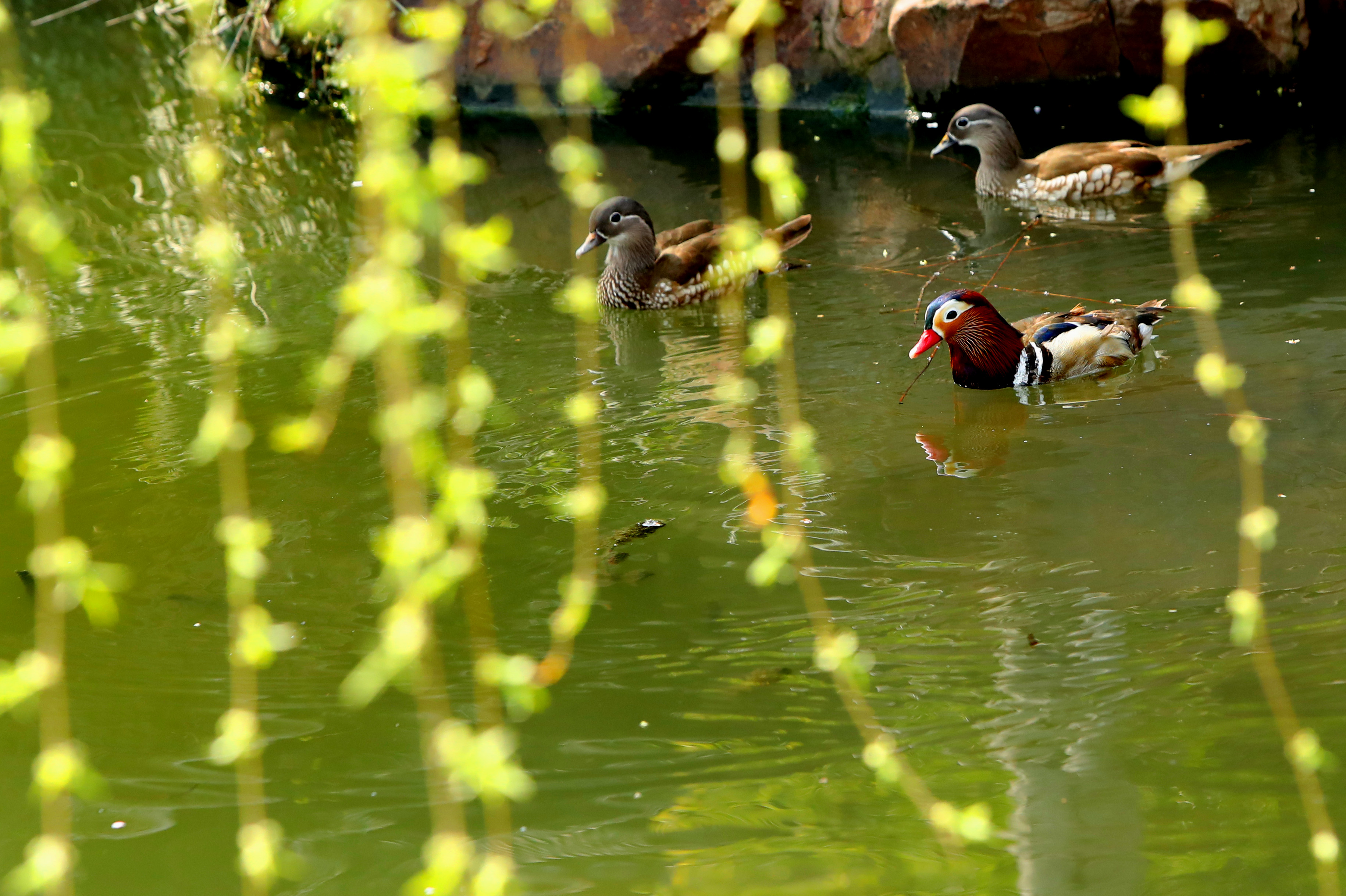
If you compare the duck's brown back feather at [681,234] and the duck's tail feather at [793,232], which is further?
the duck's brown back feather at [681,234]

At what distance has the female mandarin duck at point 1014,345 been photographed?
5789 mm

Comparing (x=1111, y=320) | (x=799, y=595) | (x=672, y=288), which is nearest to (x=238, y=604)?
(x=799, y=595)

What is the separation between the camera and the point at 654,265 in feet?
24.2

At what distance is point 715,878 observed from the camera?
10.1ft

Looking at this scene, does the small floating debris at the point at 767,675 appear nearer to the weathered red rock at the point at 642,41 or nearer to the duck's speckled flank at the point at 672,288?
the duck's speckled flank at the point at 672,288

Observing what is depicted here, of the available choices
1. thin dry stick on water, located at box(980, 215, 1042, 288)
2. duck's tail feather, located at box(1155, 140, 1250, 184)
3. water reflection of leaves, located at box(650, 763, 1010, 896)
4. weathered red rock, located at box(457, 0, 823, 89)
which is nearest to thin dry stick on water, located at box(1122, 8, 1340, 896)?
water reflection of leaves, located at box(650, 763, 1010, 896)

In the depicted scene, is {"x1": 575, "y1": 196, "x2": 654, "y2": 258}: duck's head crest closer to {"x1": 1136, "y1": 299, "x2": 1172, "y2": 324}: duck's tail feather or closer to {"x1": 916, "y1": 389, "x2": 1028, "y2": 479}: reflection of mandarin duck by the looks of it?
{"x1": 916, "y1": 389, "x2": 1028, "y2": 479}: reflection of mandarin duck

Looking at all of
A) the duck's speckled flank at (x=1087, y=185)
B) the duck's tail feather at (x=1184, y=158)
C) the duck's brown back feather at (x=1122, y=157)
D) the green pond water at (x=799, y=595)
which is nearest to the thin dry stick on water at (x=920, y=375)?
the green pond water at (x=799, y=595)

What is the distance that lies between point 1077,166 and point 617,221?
2839 mm

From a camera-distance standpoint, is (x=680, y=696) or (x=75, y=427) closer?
(x=680, y=696)

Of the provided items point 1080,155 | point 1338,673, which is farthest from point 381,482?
point 1080,155

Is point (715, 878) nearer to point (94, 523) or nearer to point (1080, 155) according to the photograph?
point (94, 523)

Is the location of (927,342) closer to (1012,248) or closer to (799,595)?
(1012,248)

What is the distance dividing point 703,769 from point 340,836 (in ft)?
2.99
